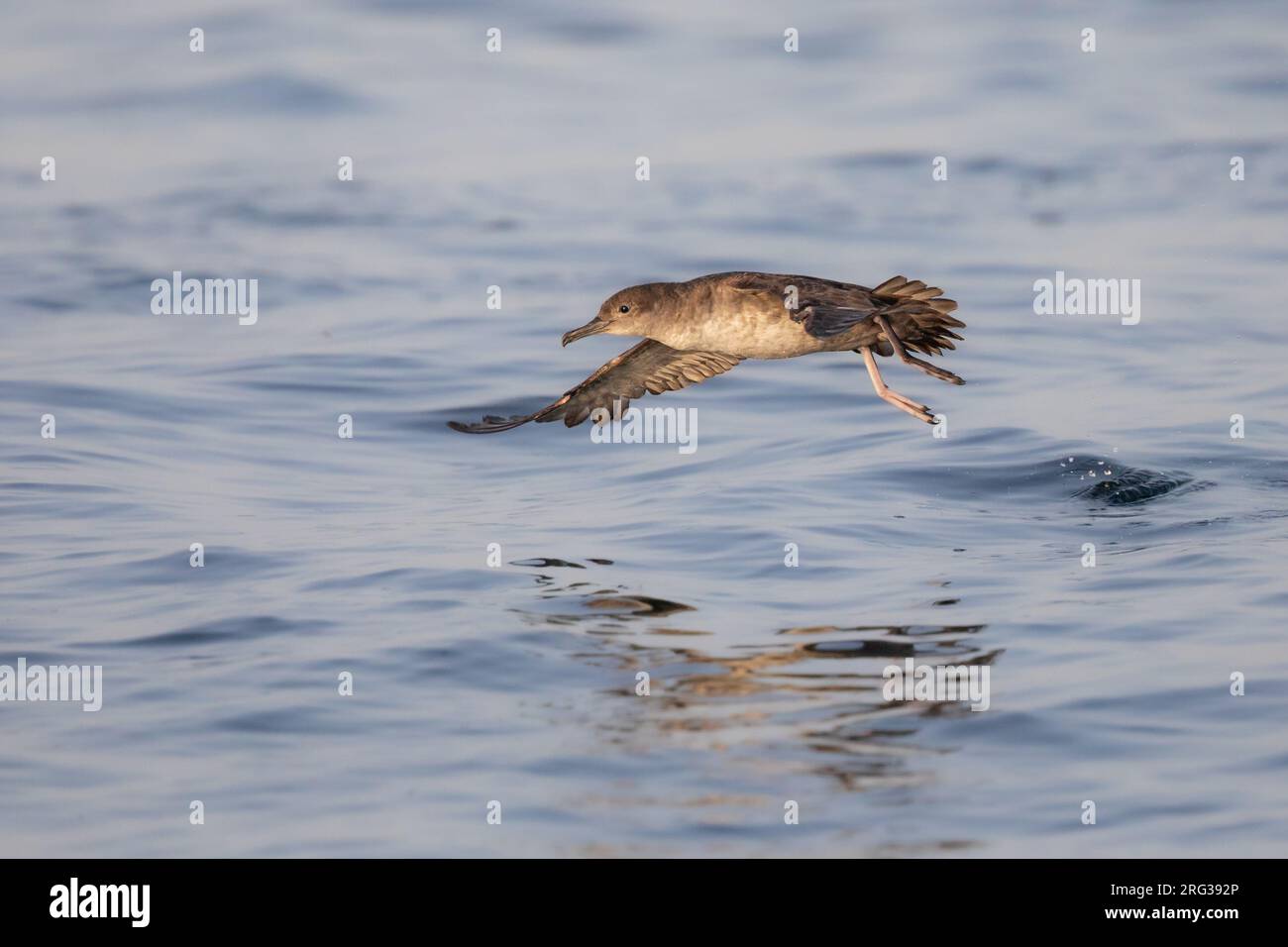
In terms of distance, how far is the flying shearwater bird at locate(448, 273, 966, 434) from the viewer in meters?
10.8

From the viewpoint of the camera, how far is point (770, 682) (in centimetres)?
1026

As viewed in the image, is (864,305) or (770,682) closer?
(770,682)

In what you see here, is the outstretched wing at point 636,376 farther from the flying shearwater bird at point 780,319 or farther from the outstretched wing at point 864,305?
the outstretched wing at point 864,305

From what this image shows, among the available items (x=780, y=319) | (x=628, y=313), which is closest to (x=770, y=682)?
(x=780, y=319)

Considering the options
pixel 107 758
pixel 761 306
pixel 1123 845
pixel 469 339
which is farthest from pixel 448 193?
pixel 1123 845

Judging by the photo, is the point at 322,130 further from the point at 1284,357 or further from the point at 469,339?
the point at 1284,357

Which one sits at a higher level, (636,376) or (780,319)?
(780,319)

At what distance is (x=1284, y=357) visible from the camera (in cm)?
1833

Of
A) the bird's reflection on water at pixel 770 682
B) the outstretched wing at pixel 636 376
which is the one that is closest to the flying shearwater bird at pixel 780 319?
the outstretched wing at pixel 636 376

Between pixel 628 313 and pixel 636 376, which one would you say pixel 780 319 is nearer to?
pixel 628 313

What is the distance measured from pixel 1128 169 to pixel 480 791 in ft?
61.1

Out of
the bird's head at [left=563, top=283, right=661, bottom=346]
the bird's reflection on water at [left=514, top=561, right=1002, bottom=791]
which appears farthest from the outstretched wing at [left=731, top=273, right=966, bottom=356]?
the bird's reflection on water at [left=514, top=561, right=1002, bottom=791]

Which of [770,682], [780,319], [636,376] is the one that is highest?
[780,319]

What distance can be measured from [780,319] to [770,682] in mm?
2135
